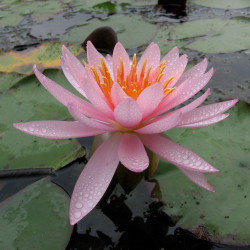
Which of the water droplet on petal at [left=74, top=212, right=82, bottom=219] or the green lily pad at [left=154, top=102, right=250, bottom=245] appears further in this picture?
the green lily pad at [left=154, top=102, right=250, bottom=245]

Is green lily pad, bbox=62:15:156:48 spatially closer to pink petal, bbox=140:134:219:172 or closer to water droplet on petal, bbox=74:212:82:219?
pink petal, bbox=140:134:219:172

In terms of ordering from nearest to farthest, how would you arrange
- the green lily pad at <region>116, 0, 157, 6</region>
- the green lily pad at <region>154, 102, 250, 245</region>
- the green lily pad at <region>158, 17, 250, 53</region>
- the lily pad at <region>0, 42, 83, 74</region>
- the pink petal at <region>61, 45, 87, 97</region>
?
the green lily pad at <region>154, 102, 250, 245</region>, the pink petal at <region>61, 45, 87, 97</region>, the lily pad at <region>0, 42, 83, 74</region>, the green lily pad at <region>158, 17, 250, 53</region>, the green lily pad at <region>116, 0, 157, 6</region>

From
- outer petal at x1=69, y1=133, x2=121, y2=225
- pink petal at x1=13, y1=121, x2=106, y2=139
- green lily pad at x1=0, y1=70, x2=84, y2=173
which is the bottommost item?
green lily pad at x1=0, y1=70, x2=84, y2=173

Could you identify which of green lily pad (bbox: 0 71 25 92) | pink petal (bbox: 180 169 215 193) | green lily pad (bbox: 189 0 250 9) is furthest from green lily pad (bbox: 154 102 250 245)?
green lily pad (bbox: 189 0 250 9)

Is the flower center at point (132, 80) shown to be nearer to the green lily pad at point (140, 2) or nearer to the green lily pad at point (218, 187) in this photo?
the green lily pad at point (218, 187)

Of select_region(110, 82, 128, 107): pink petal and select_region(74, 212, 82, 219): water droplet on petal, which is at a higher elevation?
select_region(110, 82, 128, 107): pink petal

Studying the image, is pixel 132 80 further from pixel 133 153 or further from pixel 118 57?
pixel 133 153

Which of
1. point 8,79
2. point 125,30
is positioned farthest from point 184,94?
point 125,30

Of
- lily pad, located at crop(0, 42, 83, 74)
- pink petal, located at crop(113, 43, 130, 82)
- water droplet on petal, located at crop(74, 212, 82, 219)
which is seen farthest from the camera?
lily pad, located at crop(0, 42, 83, 74)
